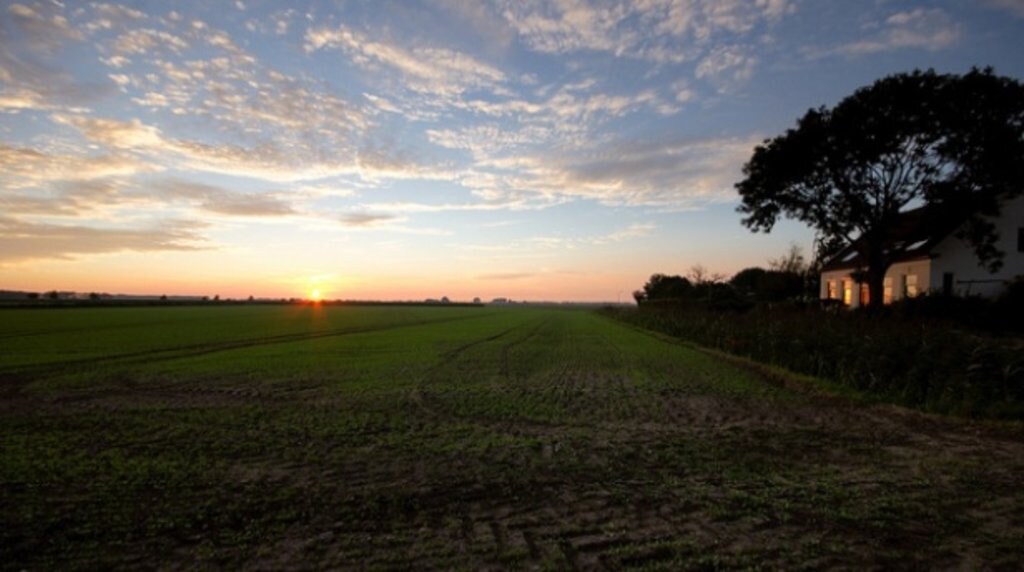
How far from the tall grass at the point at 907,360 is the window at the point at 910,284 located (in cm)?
1636

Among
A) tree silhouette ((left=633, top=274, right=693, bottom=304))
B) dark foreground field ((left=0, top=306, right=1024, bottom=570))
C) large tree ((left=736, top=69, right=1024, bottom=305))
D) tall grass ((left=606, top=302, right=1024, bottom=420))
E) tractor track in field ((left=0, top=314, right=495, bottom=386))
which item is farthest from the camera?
tree silhouette ((left=633, top=274, right=693, bottom=304))

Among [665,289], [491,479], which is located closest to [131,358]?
[491,479]

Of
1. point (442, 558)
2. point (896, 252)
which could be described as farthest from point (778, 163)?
point (442, 558)

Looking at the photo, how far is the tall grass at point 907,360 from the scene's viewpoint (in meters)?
10.0

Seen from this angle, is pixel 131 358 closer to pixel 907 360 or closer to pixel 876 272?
pixel 907 360

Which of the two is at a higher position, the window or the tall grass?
the window

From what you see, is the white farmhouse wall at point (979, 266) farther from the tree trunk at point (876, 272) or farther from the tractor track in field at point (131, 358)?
the tractor track in field at point (131, 358)

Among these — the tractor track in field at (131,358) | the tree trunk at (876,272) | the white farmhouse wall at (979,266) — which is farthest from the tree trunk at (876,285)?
the tractor track in field at (131,358)

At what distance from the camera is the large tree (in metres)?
24.7

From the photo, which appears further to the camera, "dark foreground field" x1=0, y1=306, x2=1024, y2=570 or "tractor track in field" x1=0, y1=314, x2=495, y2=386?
"tractor track in field" x1=0, y1=314, x2=495, y2=386

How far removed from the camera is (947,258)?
28.8m

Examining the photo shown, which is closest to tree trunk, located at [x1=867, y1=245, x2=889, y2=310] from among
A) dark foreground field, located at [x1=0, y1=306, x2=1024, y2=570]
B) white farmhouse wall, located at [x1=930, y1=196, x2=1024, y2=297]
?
white farmhouse wall, located at [x1=930, y1=196, x2=1024, y2=297]

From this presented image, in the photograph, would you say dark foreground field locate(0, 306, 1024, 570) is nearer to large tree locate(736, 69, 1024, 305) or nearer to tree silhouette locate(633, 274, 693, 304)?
large tree locate(736, 69, 1024, 305)

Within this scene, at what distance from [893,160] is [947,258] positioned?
6.27m
